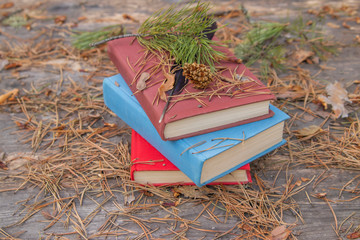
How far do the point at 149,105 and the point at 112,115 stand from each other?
0.53 meters

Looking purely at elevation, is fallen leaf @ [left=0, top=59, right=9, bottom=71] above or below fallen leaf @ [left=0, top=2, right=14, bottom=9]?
below

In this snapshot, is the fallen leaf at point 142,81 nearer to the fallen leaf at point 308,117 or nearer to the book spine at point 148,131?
the book spine at point 148,131

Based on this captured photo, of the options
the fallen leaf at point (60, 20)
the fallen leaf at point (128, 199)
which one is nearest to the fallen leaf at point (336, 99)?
the fallen leaf at point (128, 199)

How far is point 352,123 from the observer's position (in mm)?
1677

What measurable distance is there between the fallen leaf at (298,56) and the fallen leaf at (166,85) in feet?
3.44

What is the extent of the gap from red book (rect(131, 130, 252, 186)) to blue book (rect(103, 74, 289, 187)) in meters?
0.04

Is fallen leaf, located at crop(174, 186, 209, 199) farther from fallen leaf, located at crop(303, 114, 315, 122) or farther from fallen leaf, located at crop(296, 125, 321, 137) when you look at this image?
fallen leaf, located at crop(303, 114, 315, 122)

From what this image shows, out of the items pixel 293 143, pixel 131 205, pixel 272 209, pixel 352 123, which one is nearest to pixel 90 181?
pixel 131 205

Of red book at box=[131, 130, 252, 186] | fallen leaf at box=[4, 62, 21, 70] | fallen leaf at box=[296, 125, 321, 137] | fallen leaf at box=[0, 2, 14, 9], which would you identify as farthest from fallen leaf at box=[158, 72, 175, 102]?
fallen leaf at box=[0, 2, 14, 9]

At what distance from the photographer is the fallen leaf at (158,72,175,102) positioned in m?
1.31

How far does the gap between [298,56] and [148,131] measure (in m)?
1.22

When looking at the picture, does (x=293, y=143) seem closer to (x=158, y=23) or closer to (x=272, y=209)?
(x=272, y=209)

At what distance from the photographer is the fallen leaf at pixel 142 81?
54.7 inches

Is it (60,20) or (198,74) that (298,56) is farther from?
(60,20)
